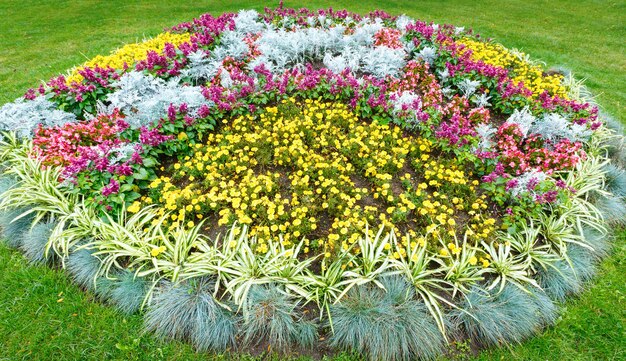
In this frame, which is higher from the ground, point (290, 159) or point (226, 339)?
point (290, 159)

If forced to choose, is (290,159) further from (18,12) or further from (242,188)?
(18,12)

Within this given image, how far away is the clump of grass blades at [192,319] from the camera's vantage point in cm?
363

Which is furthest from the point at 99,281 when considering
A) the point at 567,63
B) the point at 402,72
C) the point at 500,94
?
the point at 567,63

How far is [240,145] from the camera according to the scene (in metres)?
5.52

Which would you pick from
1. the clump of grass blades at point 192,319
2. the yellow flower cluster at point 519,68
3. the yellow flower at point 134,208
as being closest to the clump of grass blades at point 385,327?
the clump of grass blades at point 192,319

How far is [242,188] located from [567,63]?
9.48m

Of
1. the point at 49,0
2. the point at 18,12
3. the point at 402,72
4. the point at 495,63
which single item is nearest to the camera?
the point at 402,72

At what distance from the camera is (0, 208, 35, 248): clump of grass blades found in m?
4.68

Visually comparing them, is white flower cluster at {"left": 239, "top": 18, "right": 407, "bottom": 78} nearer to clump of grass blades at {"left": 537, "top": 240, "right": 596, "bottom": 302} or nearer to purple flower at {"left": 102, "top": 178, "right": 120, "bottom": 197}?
purple flower at {"left": 102, "top": 178, "right": 120, "bottom": 197}

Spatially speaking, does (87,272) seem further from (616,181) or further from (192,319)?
(616,181)

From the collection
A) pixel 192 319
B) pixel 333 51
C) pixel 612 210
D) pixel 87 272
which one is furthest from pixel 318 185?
pixel 333 51

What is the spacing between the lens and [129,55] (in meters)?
8.05

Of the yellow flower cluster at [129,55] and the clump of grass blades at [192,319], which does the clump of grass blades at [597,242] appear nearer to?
the clump of grass blades at [192,319]

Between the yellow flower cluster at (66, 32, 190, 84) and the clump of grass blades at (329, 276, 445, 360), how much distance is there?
19.9 ft
